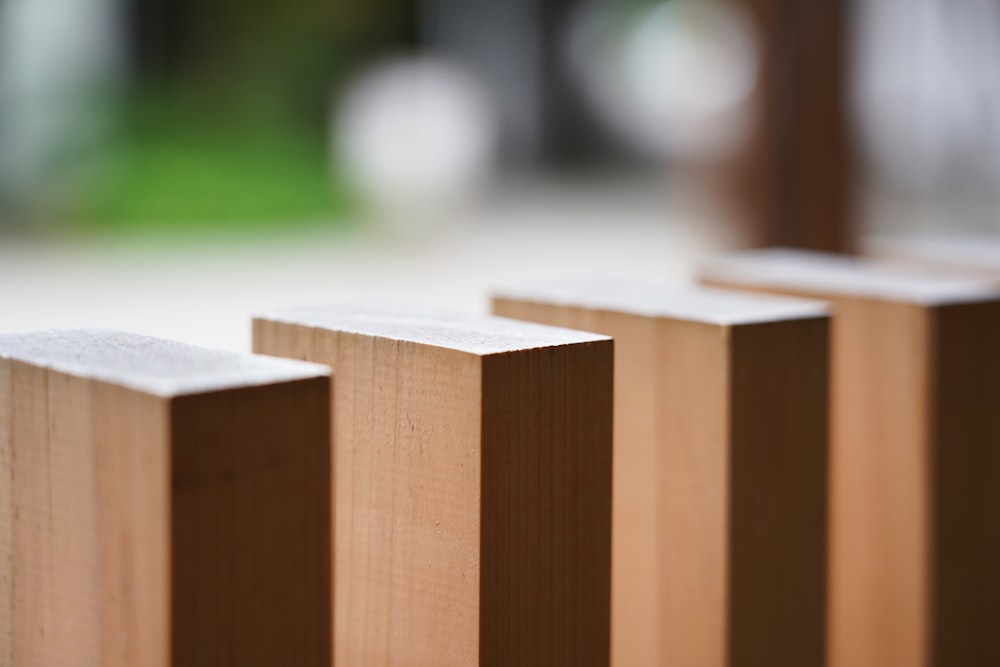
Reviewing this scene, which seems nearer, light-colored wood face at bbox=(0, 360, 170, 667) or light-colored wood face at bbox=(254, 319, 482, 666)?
light-colored wood face at bbox=(0, 360, 170, 667)

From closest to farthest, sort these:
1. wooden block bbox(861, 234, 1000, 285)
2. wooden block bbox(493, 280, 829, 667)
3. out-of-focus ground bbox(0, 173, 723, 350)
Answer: wooden block bbox(493, 280, 829, 667) → wooden block bbox(861, 234, 1000, 285) → out-of-focus ground bbox(0, 173, 723, 350)

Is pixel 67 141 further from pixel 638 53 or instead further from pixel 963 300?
pixel 638 53

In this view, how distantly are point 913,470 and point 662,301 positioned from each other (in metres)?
0.25

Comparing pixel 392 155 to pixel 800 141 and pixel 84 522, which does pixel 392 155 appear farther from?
pixel 84 522

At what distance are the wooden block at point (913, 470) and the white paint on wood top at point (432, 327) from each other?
1.06 ft

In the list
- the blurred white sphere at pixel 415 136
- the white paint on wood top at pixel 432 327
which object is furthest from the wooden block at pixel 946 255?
the blurred white sphere at pixel 415 136

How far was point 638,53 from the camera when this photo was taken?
5016 mm

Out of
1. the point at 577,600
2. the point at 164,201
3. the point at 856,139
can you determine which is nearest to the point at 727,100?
the point at 856,139

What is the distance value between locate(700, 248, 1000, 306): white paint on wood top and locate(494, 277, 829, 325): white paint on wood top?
0.12 ft

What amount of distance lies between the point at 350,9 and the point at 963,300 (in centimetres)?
295

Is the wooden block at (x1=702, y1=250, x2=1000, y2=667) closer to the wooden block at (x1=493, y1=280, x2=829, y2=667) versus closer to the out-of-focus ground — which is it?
the wooden block at (x1=493, y1=280, x2=829, y2=667)

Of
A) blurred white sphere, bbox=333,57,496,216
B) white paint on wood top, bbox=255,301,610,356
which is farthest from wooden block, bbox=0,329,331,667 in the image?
blurred white sphere, bbox=333,57,496,216

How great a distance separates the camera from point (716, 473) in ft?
2.54

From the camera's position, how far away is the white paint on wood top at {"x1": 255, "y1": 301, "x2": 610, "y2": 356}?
0.65 meters
